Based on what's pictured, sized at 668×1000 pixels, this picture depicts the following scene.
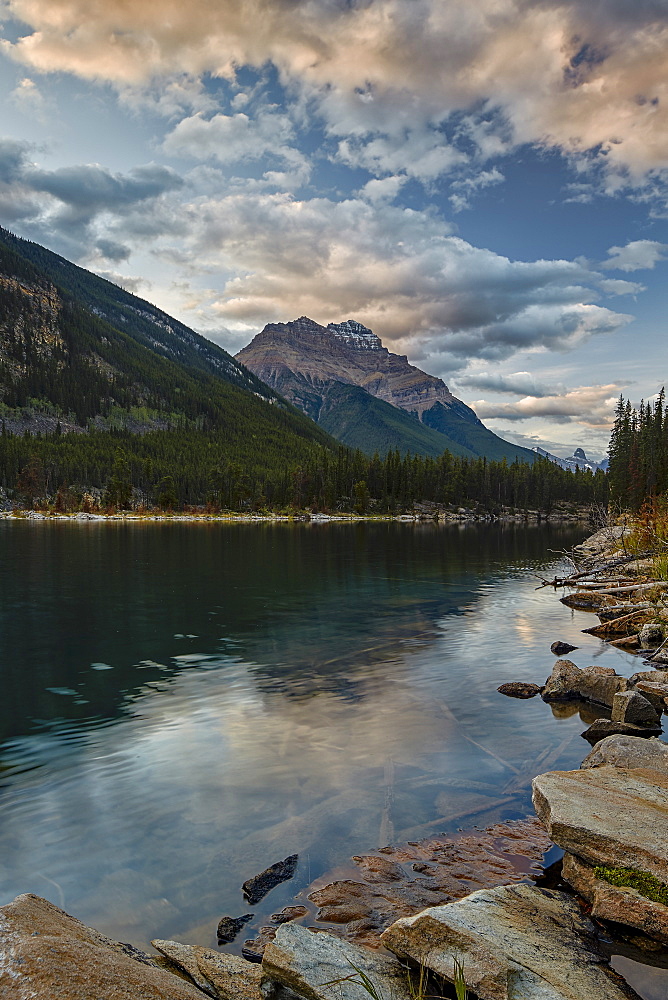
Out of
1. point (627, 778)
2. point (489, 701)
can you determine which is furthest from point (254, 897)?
point (489, 701)

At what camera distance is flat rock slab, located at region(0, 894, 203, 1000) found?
5.39 meters

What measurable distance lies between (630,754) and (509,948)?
29.2 feet

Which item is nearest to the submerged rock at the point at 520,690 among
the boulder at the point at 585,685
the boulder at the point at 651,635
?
the boulder at the point at 585,685

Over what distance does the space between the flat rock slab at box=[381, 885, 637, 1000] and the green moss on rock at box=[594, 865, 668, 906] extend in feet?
2.61

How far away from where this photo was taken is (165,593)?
49.4 metres

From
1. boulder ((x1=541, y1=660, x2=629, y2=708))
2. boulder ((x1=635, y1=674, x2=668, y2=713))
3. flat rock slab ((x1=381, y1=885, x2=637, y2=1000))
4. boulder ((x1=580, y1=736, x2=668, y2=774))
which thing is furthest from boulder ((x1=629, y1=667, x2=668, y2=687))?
flat rock slab ((x1=381, y1=885, x2=637, y2=1000))

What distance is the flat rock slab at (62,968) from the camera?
5.39 meters

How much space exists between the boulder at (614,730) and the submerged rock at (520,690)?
15.8ft

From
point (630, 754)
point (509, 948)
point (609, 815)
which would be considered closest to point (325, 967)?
point (509, 948)

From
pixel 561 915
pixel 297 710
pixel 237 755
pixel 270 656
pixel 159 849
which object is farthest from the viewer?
pixel 270 656

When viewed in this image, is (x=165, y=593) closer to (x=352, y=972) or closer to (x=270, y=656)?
(x=270, y=656)

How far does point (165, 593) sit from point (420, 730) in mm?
34215

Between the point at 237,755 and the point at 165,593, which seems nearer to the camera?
the point at 237,755

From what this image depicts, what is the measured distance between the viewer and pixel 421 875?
37.3 ft
